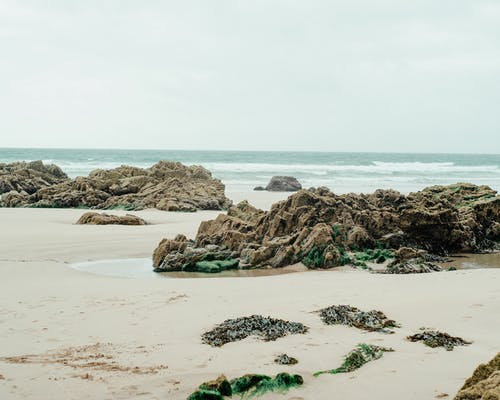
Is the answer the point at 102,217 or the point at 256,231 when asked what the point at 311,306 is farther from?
the point at 102,217

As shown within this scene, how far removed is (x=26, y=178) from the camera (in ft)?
86.4

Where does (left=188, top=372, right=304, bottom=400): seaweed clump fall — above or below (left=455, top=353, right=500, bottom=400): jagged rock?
below

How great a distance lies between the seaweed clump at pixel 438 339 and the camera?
4699mm

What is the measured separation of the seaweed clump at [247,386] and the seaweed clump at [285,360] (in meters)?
0.41

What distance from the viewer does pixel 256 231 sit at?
35.4ft

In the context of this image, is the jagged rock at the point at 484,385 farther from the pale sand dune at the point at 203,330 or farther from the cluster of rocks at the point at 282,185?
the cluster of rocks at the point at 282,185

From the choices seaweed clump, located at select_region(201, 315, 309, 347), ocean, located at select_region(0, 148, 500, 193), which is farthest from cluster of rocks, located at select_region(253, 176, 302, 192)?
seaweed clump, located at select_region(201, 315, 309, 347)

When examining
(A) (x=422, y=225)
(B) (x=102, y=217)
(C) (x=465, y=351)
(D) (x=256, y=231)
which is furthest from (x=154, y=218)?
(C) (x=465, y=351)

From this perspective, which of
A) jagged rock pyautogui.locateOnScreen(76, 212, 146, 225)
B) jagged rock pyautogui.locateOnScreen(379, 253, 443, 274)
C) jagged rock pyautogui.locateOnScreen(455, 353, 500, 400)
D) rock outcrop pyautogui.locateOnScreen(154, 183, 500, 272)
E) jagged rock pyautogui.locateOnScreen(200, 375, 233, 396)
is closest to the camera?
jagged rock pyautogui.locateOnScreen(455, 353, 500, 400)

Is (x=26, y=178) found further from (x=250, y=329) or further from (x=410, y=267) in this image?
(x=250, y=329)

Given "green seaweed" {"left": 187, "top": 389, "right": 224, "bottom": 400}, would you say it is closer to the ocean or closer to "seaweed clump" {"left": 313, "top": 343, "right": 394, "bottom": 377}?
"seaweed clump" {"left": 313, "top": 343, "right": 394, "bottom": 377}

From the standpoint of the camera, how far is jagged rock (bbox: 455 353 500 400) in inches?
102

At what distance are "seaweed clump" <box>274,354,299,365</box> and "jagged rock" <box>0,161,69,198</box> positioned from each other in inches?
760

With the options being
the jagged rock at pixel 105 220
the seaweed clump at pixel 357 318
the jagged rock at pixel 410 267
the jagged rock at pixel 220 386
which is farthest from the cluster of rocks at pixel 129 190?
the jagged rock at pixel 220 386
